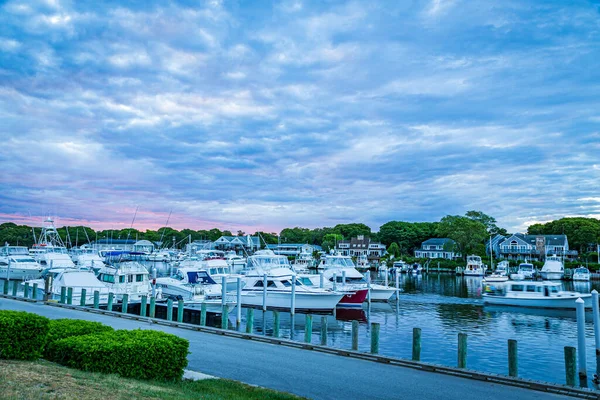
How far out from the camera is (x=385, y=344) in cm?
2661

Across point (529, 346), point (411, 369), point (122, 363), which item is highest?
point (122, 363)

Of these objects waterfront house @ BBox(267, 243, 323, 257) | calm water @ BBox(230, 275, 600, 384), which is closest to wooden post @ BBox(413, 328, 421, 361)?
calm water @ BBox(230, 275, 600, 384)

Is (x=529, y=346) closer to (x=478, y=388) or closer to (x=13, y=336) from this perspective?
(x=478, y=388)

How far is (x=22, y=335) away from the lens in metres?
10.8

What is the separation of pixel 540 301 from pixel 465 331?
16369mm

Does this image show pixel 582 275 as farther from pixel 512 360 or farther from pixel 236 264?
pixel 512 360

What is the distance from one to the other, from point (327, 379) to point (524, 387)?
206 inches

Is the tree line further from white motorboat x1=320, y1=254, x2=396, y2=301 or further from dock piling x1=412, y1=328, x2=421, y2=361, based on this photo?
dock piling x1=412, y1=328, x2=421, y2=361

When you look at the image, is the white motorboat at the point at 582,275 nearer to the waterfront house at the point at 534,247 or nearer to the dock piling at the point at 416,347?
the waterfront house at the point at 534,247

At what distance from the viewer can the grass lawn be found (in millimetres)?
8398

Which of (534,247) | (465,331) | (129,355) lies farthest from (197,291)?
(534,247)

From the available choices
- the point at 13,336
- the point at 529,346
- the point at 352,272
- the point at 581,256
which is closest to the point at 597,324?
the point at 529,346

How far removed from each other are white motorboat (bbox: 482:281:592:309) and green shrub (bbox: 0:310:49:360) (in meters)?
42.0

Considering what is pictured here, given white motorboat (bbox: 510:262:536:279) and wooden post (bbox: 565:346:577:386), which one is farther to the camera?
white motorboat (bbox: 510:262:536:279)
